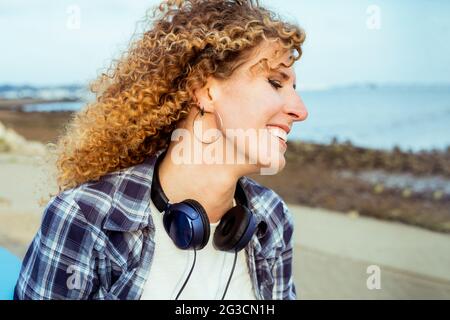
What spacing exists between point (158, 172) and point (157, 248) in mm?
198

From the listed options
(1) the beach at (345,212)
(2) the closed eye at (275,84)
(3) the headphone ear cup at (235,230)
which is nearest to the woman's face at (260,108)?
(2) the closed eye at (275,84)

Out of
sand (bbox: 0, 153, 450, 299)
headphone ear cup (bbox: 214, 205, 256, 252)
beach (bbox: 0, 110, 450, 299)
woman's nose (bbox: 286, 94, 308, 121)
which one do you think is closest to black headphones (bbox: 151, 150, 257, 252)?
headphone ear cup (bbox: 214, 205, 256, 252)

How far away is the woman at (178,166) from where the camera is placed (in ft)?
4.46

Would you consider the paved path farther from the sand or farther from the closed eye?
the closed eye

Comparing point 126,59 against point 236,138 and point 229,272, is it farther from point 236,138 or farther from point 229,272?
point 229,272

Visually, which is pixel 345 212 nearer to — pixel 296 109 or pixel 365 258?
pixel 365 258

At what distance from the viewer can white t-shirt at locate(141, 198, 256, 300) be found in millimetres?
1431

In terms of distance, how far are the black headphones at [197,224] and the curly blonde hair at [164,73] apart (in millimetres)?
111

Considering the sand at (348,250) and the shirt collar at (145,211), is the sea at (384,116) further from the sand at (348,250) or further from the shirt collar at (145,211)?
the shirt collar at (145,211)

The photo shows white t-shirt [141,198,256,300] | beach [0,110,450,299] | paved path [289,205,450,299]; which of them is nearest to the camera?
white t-shirt [141,198,256,300]

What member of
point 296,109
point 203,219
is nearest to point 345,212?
point 296,109

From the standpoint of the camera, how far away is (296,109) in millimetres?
1454

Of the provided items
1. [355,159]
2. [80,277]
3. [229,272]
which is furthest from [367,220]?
[80,277]

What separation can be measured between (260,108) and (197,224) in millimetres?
312
